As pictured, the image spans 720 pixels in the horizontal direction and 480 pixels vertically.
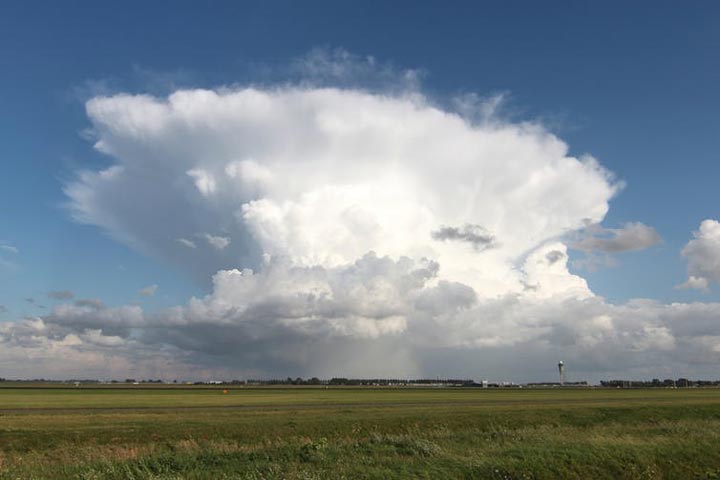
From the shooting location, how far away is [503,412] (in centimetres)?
6519

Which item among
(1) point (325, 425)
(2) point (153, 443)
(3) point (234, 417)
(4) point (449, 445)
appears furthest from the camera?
(3) point (234, 417)

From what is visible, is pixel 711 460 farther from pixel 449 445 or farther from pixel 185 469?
pixel 185 469

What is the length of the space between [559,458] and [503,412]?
42363 millimetres

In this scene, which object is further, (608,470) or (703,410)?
(703,410)

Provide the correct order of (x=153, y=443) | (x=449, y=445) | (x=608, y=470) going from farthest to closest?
(x=153, y=443), (x=449, y=445), (x=608, y=470)

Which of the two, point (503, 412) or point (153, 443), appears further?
point (503, 412)

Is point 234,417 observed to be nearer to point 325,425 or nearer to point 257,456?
point 325,425

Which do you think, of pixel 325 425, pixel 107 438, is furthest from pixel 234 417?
pixel 107 438

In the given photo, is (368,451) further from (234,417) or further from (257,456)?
(234,417)

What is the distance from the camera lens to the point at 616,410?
68.6 metres

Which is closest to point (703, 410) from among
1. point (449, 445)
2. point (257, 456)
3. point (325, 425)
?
point (325, 425)

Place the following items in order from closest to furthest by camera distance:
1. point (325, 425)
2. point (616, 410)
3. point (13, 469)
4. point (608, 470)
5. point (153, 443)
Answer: point (608, 470) → point (13, 469) → point (153, 443) → point (325, 425) → point (616, 410)

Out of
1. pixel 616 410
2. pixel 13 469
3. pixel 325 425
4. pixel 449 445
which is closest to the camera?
pixel 13 469

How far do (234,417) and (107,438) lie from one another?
60.1ft
